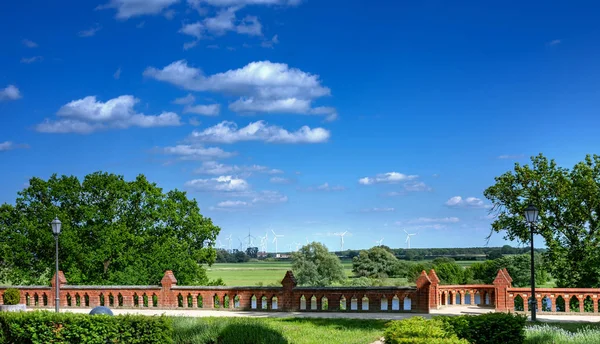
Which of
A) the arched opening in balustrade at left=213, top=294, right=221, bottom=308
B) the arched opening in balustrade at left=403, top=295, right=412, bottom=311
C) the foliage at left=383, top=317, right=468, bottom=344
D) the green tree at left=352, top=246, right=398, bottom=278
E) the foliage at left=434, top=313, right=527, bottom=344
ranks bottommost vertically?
the green tree at left=352, top=246, right=398, bottom=278

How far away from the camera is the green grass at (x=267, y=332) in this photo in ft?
54.0

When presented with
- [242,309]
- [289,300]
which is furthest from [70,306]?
[289,300]

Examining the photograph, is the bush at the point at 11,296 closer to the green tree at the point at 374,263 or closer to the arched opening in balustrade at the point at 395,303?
the arched opening in balustrade at the point at 395,303

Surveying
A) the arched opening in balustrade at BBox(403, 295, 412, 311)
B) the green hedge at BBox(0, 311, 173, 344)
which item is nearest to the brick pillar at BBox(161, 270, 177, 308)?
the green hedge at BBox(0, 311, 173, 344)

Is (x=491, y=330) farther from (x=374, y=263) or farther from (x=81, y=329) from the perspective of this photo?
(x=374, y=263)

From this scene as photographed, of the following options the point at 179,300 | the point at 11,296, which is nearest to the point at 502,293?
the point at 179,300

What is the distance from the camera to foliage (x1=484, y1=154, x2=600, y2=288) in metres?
31.6

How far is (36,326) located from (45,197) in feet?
65.3

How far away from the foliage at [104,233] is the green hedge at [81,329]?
16592 mm

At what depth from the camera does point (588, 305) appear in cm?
2614

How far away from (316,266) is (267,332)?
41.7 m

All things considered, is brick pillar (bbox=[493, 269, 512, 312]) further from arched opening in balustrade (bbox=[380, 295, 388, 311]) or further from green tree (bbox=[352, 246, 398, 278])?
green tree (bbox=[352, 246, 398, 278])

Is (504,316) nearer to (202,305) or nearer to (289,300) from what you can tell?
(289,300)

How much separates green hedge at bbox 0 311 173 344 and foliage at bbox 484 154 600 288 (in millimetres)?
21660
